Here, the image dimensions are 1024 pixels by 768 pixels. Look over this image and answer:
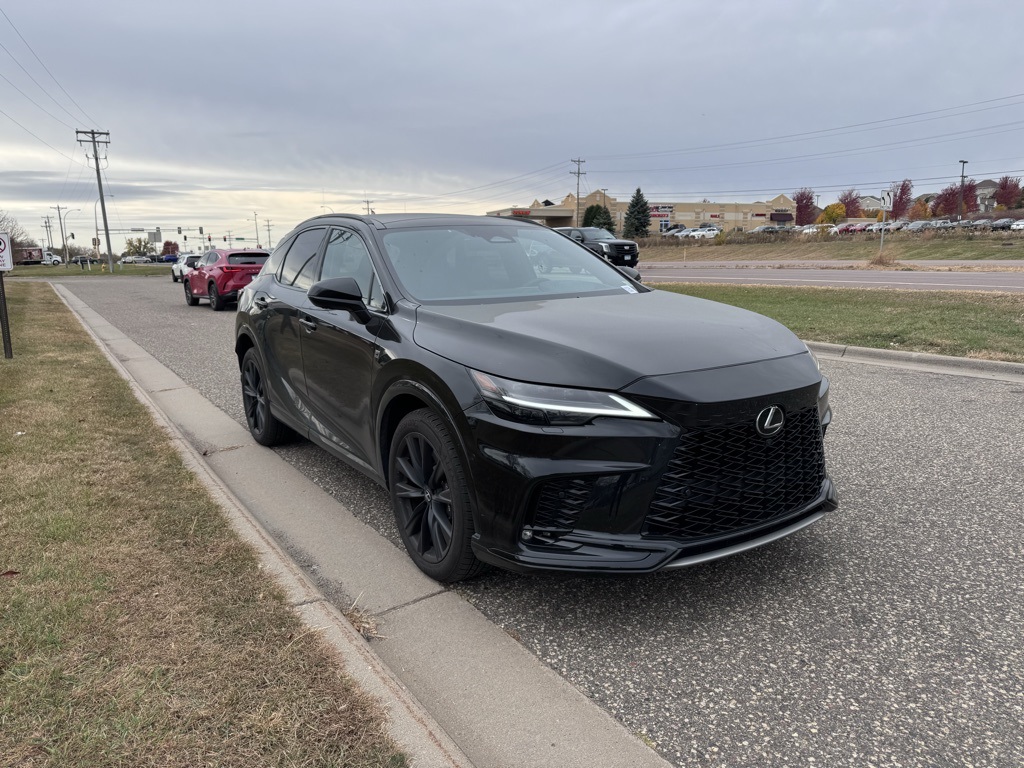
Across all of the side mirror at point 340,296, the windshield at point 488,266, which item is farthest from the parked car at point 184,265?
the side mirror at point 340,296

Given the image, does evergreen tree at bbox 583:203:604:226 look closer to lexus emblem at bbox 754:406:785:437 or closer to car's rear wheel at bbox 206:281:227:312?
car's rear wheel at bbox 206:281:227:312

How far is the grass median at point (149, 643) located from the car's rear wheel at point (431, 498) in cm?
69

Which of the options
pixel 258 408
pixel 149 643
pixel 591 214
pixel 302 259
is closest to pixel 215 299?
pixel 258 408

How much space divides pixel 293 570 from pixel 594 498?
60.1 inches

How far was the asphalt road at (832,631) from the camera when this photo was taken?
2367 millimetres

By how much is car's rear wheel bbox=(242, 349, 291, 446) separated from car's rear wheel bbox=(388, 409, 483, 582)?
7.40 ft

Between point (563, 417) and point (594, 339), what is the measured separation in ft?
1.41

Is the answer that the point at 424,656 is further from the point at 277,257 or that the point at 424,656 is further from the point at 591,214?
the point at 591,214

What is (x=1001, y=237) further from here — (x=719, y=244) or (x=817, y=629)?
(x=817, y=629)

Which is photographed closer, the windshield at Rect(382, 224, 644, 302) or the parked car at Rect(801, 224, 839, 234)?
the windshield at Rect(382, 224, 644, 302)

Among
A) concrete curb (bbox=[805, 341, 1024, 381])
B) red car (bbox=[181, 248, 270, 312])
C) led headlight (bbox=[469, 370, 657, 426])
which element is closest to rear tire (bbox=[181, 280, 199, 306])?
red car (bbox=[181, 248, 270, 312])

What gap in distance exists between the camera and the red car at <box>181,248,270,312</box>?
61.5ft

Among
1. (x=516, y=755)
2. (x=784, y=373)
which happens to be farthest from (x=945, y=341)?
(x=516, y=755)

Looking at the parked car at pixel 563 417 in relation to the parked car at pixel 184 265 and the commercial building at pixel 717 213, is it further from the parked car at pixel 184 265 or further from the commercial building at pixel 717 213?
the commercial building at pixel 717 213
